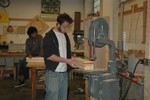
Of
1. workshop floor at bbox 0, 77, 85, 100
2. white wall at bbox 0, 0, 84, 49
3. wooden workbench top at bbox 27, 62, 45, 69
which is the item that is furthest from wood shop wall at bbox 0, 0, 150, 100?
workshop floor at bbox 0, 77, 85, 100

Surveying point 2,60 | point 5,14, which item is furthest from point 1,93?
point 5,14

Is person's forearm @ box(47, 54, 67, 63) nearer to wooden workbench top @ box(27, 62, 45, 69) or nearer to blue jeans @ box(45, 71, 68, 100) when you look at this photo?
blue jeans @ box(45, 71, 68, 100)

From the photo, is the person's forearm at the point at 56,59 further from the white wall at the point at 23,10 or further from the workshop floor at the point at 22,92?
the white wall at the point at 23,10

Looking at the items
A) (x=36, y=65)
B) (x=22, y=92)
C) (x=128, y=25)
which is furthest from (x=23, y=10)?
(x=128, y=25)

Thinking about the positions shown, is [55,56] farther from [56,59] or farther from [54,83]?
[54,83]

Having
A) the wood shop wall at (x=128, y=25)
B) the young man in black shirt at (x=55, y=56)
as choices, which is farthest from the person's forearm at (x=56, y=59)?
the wood shop wall at (x=128, y=25)

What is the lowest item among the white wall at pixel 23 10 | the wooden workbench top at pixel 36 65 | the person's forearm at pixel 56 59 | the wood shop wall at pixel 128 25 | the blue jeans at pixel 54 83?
the blue jeans at pixel 54 83

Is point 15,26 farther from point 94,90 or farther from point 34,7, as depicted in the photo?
point 94,90

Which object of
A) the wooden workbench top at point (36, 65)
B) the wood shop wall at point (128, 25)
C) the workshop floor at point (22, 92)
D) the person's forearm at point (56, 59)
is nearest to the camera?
the person's forearm at point (56, 59)

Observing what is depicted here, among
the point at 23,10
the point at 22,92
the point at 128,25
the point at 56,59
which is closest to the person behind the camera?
the point at 56,59

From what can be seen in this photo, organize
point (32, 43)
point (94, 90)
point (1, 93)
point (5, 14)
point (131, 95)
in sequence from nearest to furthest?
1. point (94, 90)
2. point (131, 95)
3. point (1, 93)
4. point (32, 43)
5. point (5, 14)

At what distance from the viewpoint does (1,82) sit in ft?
23.6

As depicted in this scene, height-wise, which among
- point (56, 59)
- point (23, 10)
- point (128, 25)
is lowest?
point (56, 59)

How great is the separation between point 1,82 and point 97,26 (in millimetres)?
5157
